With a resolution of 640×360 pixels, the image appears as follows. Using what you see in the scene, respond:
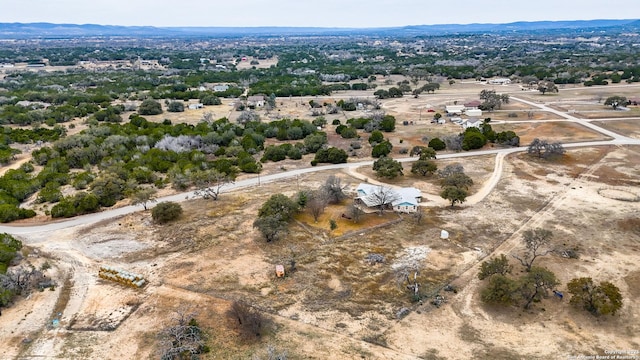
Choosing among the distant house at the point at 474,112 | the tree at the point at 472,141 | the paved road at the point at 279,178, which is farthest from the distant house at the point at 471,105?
the tree at the point at 472,141

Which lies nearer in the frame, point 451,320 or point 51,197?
point 451,320

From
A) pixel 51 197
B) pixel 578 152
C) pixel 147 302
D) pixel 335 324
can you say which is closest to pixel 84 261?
pixel 147 302

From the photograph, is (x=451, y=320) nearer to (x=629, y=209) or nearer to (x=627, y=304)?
(x=627, y=304)

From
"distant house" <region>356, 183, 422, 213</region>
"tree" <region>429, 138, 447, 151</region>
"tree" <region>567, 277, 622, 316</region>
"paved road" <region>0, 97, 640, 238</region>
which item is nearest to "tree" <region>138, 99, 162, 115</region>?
"paved road" <region>0, 97, 640, 238</region>

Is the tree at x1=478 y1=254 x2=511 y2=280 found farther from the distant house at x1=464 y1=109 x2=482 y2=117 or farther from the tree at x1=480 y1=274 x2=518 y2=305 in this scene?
the distant house at x1=464 y1=109 x2=482 y2=117

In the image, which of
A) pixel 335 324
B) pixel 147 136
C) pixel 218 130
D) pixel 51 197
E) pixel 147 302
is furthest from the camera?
pixel 218 130

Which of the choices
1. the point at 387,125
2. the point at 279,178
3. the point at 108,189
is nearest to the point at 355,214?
the point at 279,178
